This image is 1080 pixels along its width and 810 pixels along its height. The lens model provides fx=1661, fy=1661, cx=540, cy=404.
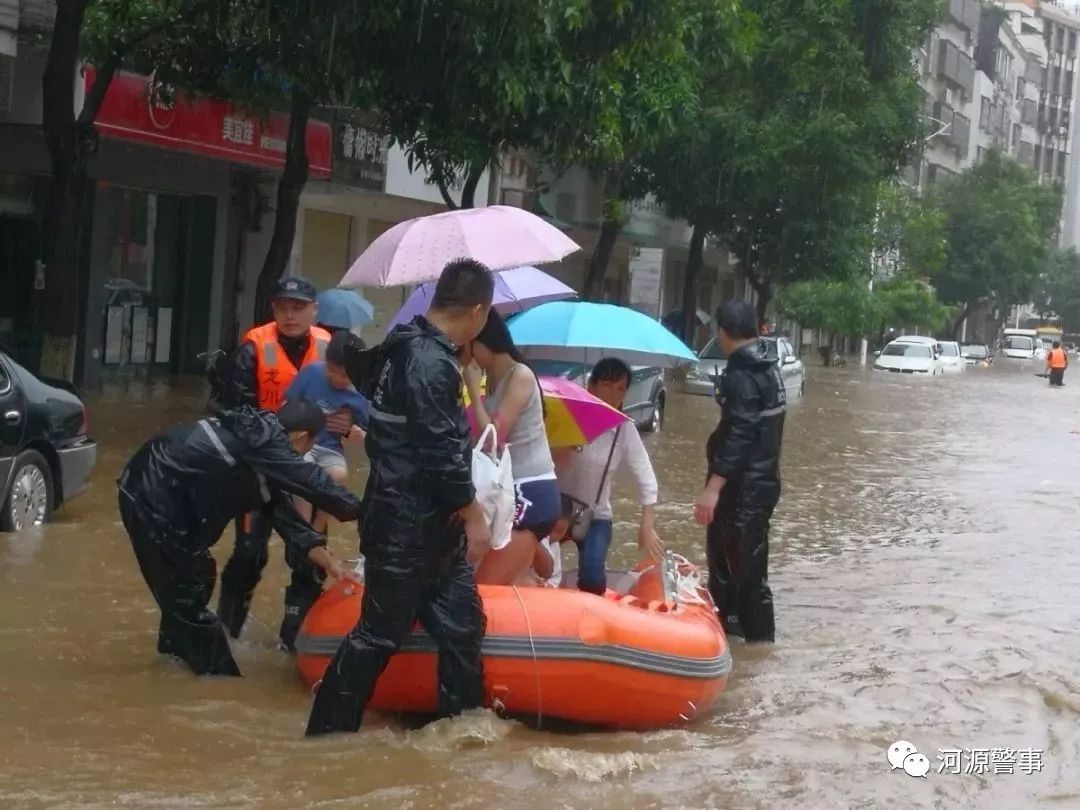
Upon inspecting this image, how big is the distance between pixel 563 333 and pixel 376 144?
1551 cm

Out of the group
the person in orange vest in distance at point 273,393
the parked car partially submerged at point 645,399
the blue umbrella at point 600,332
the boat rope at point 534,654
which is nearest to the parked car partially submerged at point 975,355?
the parked car partially submerged at point 645,399

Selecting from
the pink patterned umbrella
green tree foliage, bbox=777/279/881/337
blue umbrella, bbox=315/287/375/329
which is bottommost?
blue umbrella, bbox=315/287/375/329

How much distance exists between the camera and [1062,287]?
108 m

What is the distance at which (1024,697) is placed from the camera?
7773 millimetres

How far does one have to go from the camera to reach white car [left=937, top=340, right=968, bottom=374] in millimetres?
52281

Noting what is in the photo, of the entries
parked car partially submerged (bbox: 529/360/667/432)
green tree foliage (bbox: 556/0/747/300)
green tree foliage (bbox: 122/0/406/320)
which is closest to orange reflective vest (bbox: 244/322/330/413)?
green tree foliage (bbox: 122/0/406/320)

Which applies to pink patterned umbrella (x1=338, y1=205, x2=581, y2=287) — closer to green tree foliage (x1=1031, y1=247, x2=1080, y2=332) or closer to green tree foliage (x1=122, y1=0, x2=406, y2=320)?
green tree foliage (x1=122, y1=0, x2=406, y2=320)

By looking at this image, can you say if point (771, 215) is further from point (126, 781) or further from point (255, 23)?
point (126, 781)

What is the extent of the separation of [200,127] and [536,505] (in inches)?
532

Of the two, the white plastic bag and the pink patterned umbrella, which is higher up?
the pink patterned umbrella

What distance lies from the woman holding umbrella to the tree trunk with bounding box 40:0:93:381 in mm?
8068

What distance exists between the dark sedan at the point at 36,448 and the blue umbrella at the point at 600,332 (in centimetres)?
313

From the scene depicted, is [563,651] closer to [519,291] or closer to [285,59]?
[519,291]

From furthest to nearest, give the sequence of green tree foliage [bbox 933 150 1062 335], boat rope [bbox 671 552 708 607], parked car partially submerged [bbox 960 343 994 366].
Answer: green tree foliage [bbox 933 150 1062 335], parked car partially submerged [bbox 960 343 994 366], boat rope [bbox 671 552 708 607]
